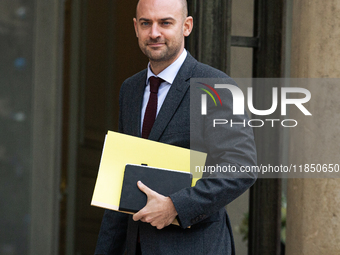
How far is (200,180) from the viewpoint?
143 cm

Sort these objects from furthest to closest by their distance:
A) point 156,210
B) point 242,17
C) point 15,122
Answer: point 15,122
point 242,17
point 156,210

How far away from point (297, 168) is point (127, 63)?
165cm

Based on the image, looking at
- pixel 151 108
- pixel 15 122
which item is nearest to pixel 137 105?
pixel 151 108

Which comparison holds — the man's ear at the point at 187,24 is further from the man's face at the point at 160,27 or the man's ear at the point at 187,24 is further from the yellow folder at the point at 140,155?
the yellow folder at the point at 140,155

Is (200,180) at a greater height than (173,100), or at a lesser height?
lesser

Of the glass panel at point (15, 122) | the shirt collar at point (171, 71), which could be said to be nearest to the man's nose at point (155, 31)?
the shirt collar at point (171, 71)

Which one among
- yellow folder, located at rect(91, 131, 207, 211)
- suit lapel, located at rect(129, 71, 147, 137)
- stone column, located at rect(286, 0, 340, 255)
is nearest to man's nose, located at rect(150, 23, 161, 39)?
suit lapel, located at rect(129, 71, 147, 137)

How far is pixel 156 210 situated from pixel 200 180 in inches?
7.6

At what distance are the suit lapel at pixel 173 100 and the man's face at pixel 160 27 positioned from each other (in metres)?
0.09

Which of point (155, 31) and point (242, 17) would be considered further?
point (242, 17)

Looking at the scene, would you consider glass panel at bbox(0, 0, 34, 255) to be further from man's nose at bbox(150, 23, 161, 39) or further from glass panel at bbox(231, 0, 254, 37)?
man's nose at bbox(150, 23, 161, 39)

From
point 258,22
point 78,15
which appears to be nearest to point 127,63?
point 258,22

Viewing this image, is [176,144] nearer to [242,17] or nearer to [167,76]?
[167,76]

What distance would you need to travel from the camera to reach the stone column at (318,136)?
204cm
